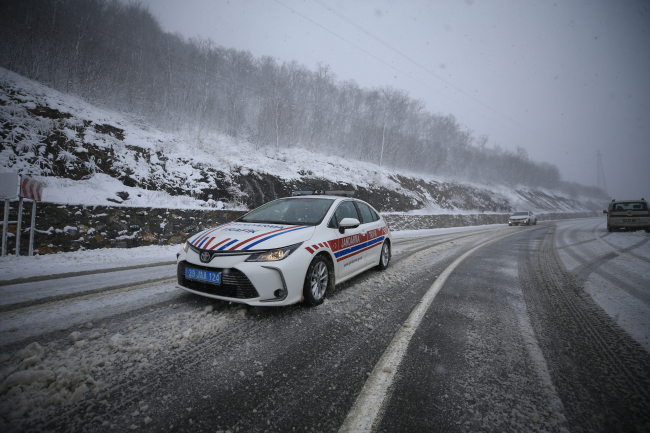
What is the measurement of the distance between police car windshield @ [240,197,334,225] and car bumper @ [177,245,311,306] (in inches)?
37.0

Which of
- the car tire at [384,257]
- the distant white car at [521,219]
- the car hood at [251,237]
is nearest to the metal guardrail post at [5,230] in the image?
the car hood at [251,237]

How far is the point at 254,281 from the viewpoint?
9.37ft

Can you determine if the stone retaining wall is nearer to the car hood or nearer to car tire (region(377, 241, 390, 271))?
the car hood

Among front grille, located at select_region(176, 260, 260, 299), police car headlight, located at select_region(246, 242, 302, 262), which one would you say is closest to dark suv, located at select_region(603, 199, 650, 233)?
police car headlight, located at select_region(246, 242, 302, 262)

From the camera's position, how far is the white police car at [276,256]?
9.52ft

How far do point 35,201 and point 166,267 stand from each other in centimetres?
346

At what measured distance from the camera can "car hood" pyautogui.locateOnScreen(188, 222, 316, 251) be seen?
120 inches

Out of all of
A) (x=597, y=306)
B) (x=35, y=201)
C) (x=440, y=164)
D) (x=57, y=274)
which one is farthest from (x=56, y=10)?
(x=440, y=164)

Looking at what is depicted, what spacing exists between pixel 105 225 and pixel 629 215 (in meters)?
23.2

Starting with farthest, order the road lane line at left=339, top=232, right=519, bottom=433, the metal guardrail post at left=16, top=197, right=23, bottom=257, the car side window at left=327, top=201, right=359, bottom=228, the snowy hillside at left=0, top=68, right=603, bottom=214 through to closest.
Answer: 1. the snowy hillside at left=0, top=68, right=603, bottom=214
2. the metal guardrail post at left=16, top=197, right=23, bottom=257
3. the car side window at left=327, top=201, right=359, bottom=228
4. the road lane line at left=339, top=232, right=519, bottom=433

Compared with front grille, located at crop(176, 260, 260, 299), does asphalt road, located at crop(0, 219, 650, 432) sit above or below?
below

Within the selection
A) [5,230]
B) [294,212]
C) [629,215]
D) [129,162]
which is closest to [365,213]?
[294,212]

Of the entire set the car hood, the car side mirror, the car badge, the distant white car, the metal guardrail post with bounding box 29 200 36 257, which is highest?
the distant white car

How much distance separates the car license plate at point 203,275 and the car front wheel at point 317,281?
1.03 metres
